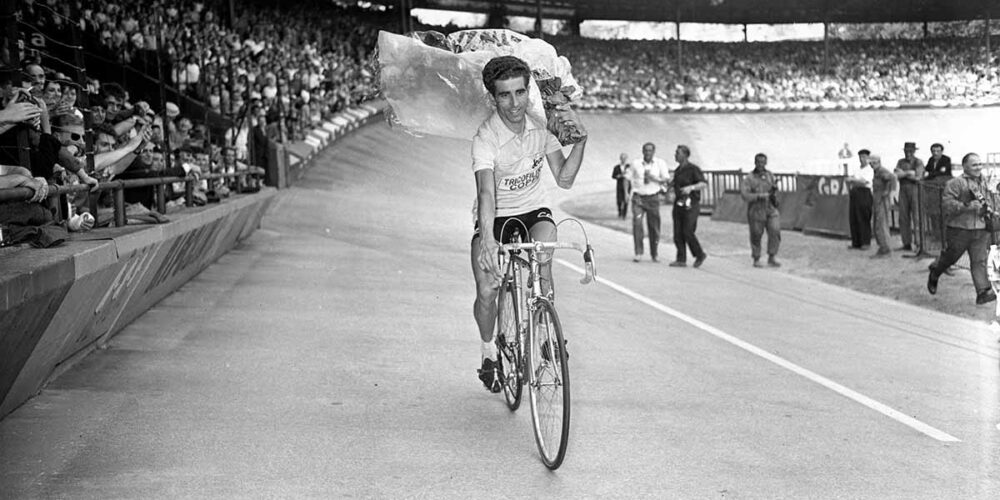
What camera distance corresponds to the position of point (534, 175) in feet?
22.0

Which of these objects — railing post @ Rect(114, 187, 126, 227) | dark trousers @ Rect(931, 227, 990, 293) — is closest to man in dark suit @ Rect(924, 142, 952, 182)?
dark trousers @ Rect(931, 227, 990, 293)

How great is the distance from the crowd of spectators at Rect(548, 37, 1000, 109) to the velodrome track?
47.8 m

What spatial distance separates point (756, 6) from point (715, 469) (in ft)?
238

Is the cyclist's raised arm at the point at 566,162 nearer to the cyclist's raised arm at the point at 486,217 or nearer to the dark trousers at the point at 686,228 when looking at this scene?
the cyclist's raised arm at the point at 486,217

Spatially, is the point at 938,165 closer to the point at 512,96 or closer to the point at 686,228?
the point at 686,228

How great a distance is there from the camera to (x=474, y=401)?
24.9 ft

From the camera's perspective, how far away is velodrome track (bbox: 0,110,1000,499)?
5.80 metres

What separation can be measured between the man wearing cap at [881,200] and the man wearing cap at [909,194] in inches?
11.5

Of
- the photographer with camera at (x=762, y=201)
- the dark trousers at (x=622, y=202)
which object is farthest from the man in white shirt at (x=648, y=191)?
the dark trousers at (x=622, y=202)

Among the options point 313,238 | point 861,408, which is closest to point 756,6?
point 313,238

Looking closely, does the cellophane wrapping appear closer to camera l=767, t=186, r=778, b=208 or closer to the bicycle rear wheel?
the bicycle rear wheel

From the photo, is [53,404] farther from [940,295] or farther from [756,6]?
[756,6]

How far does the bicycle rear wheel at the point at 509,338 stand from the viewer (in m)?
6.47

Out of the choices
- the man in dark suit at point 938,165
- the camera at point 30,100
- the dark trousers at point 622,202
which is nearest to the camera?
the camera at point 30,100
